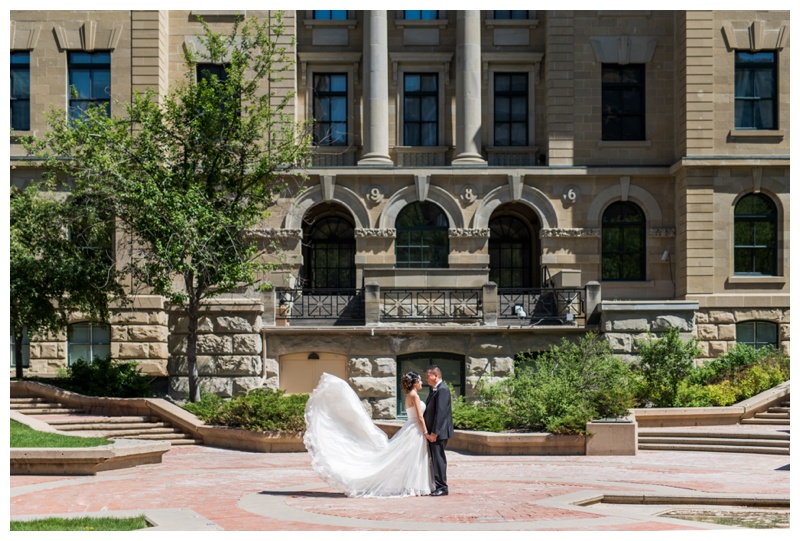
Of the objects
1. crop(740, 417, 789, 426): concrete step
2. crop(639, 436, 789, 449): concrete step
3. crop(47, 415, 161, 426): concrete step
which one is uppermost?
crop(47, 415, 161, 426): concrete step

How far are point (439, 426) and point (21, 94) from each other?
2506 centimetres

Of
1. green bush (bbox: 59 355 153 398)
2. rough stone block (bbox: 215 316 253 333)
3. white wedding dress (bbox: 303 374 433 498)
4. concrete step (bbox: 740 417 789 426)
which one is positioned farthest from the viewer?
rough stone block (bbox: 215 316 253 333)

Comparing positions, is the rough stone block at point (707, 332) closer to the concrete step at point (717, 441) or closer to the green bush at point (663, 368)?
the green bush at point (663, 368)

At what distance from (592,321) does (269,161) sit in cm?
980

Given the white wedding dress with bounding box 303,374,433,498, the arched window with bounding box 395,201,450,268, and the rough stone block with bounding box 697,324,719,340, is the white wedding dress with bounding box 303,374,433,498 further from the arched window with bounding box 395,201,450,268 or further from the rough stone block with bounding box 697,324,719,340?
the rough stone block with bounding box 697,324,719,340

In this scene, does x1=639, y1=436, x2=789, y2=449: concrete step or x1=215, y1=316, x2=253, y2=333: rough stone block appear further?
x1=215, y1=316, x2=253, y2=333: rough stone block

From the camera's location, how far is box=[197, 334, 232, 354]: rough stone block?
103 feet

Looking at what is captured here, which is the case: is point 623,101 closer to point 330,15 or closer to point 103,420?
point 330,15

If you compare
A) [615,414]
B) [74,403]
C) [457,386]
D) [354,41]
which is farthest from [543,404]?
[354,41]

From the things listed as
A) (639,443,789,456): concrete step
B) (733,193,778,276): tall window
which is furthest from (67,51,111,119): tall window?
(639,443,789,456): concrete step

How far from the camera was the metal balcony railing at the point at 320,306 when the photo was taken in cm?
3322

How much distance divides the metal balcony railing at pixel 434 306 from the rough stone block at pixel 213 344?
4353mm

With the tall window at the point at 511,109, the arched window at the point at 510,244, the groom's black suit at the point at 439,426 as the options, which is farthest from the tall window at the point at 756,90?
the groom's black suit at the point at 439,426

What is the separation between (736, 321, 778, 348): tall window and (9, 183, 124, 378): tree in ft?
59.0
